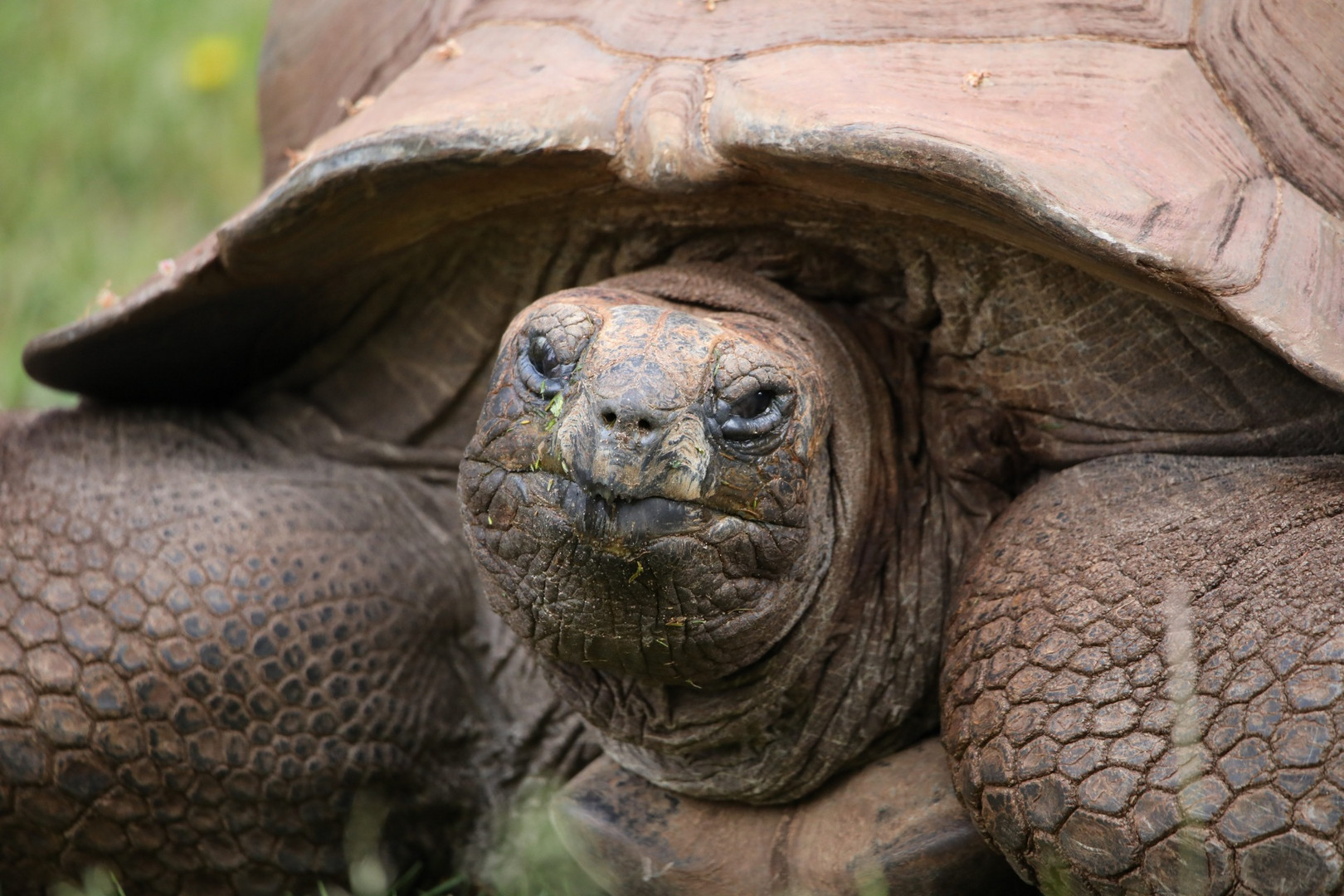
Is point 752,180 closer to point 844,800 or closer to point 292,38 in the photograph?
point 844,800

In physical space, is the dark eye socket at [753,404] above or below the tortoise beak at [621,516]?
above

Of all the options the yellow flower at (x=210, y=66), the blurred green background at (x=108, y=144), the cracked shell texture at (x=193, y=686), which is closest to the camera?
the cracked shell texture at (x=193, y=686)

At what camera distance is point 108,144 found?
534cm

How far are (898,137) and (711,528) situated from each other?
2.11ft

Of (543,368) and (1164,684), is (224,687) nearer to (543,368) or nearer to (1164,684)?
(543,368)

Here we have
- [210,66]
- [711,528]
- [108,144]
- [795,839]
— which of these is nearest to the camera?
[711,528]

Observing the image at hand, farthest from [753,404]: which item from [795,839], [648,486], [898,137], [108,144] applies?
[108,144]

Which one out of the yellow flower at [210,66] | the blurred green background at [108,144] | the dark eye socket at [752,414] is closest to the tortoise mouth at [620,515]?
the dark eye socket at [752,414]

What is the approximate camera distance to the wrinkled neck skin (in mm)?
2012

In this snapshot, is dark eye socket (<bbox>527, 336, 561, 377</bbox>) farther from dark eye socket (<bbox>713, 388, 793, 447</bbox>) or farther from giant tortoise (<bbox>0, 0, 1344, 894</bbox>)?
dark eye socket (<bbox>713, 388, 793, 447</bbox>)

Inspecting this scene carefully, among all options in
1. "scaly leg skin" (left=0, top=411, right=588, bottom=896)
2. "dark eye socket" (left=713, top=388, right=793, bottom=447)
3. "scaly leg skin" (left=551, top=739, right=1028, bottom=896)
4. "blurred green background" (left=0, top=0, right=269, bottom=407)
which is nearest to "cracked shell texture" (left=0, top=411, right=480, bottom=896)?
"scaly leg skin" (left=0, top=411, right=588, bottom=896)

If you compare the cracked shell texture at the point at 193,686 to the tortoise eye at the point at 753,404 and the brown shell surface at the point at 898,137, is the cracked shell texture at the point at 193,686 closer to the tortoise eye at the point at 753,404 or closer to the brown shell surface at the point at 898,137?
the brown shell surface at the point at 898,137

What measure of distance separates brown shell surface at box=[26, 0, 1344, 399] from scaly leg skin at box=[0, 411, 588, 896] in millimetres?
446

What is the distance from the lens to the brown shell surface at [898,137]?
6.78ft
